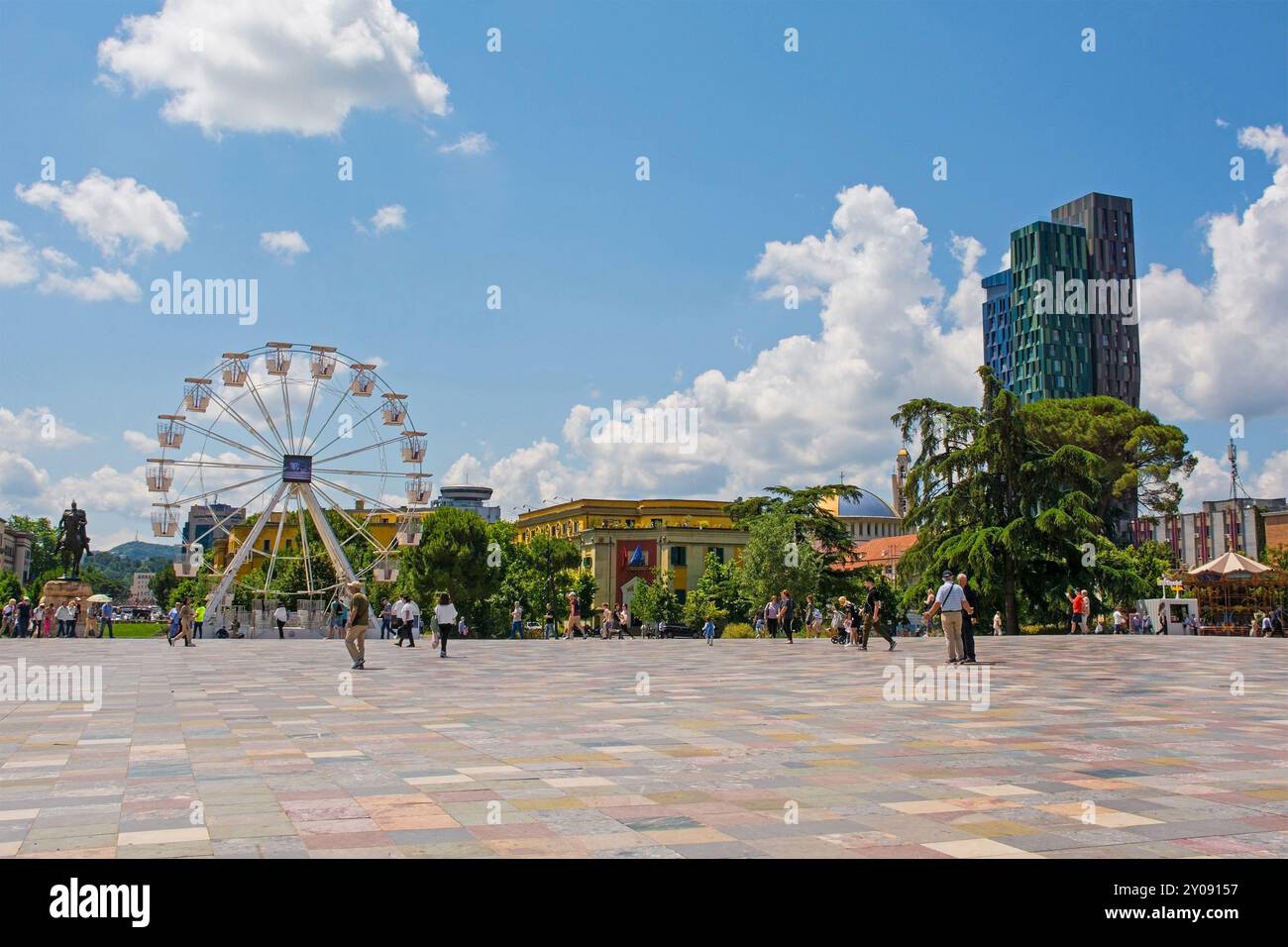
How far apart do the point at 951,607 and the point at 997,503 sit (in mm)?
25834

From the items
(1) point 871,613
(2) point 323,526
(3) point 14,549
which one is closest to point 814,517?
(2) point 323,526

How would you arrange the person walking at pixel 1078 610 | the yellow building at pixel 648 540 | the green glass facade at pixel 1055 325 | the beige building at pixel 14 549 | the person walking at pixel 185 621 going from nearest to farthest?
the person walking at pixel 185 621, the person walking at pixel 1078 610, the yellow building at pixel 648 540, the green glass facade at pixel 1055 325, the beige building at pixel 14 549

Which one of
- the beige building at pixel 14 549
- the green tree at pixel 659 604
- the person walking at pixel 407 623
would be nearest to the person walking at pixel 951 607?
the person walking at pixel 407 623

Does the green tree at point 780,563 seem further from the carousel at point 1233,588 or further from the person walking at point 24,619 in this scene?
the person walking at point 24,619

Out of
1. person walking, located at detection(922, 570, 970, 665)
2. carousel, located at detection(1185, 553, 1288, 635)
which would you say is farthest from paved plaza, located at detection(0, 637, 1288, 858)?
carousel, located at detection(1185, 553, 1288, 635)

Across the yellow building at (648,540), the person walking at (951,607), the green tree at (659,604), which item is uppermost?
the yellow building at (648,540)

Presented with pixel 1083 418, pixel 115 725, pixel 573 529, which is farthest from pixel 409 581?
pixel 115 725

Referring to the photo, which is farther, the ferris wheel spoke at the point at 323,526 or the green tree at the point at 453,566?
the green tree at the point at 453,566

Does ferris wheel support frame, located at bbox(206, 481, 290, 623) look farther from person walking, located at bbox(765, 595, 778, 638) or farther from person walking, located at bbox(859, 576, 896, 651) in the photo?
person walking, located at bbox(859, 576, 896, 651)

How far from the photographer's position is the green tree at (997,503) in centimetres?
4150

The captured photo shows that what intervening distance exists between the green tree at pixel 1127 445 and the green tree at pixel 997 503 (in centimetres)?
1315

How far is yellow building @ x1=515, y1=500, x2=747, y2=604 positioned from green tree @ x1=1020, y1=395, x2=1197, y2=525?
42.5m
